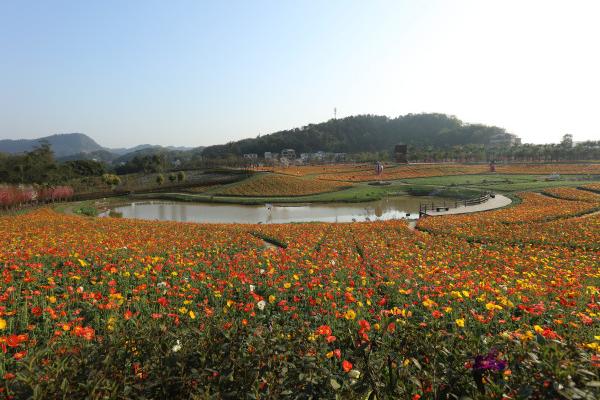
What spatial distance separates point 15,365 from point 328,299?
14.3ft

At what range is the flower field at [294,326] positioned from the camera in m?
3.26

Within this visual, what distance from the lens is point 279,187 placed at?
52.5 metres

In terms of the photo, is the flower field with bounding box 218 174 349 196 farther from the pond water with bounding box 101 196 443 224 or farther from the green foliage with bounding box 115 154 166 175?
the green foliage with bounding box 115 154 166 175

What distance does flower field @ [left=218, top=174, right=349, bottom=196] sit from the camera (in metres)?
50.5

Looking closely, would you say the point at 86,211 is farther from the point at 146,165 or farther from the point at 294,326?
the point at 146,165

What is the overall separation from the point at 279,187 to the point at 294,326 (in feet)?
156

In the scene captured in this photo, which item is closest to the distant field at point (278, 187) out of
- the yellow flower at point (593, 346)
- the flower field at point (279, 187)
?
the flower field at point (279, 187)

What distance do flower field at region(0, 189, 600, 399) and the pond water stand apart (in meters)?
21.0

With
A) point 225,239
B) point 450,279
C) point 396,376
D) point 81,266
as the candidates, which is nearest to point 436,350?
point 396,376

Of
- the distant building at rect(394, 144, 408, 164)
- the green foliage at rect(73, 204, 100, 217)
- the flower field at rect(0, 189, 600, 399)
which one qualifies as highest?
the distant building at rect(394, 144, 408, 164)

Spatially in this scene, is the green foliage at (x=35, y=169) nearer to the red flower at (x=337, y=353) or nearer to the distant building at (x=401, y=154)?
the distant building at (x=401, y=154)

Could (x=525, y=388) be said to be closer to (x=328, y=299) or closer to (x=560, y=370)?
(x=560, y=370)

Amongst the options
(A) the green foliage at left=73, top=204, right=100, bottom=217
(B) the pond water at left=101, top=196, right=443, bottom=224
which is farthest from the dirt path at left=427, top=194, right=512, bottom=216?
(A) the green foliage at left=73, top=204, right=100, bottom=217

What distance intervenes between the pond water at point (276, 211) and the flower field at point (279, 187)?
23.3 feet
